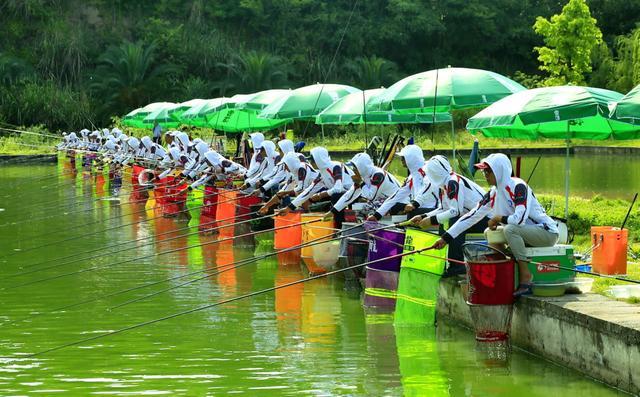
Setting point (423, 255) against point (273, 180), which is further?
point (273, 180)

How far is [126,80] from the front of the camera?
70062 mm

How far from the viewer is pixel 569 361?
10773mm

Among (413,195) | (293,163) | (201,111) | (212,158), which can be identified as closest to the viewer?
(413,195)

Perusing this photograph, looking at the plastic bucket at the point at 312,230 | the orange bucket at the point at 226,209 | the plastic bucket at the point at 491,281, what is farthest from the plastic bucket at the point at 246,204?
the plastic bucket at the point at 491,281

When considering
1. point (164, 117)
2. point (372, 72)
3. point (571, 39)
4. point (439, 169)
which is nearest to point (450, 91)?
point (439, 169)

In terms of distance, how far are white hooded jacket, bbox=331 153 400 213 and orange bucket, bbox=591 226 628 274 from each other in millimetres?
3344

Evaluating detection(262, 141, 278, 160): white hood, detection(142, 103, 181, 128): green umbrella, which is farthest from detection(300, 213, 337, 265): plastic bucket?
detection(142, 103, 181, 128): green umbrella

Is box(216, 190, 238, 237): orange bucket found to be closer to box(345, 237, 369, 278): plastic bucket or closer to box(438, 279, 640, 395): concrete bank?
box(345, 237, 369, 278): plastic bucket

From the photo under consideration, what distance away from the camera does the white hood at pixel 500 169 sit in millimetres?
11461

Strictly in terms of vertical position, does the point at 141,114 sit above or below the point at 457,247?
above

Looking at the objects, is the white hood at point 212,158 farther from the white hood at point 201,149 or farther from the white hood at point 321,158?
the white hood at point 321,158

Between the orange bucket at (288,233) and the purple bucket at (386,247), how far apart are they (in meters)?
3.63

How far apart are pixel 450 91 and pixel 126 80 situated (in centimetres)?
5210

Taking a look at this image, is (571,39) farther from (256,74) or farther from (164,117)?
(256,74)
